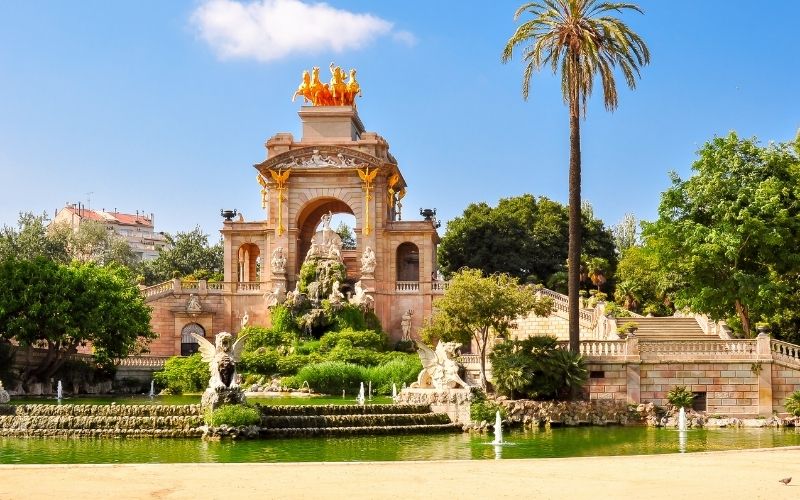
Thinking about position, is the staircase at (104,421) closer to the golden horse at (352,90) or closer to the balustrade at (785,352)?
the balustrade at (785,352)

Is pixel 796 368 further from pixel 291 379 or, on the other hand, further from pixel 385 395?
pixel 291 379

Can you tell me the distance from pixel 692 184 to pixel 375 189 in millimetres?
23801

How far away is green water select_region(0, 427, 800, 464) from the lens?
22141 mm

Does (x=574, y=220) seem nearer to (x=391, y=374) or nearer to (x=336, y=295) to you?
(x=391, y=374)

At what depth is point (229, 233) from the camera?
195 ft

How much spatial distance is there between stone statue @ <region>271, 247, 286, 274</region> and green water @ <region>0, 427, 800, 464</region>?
3051 cm

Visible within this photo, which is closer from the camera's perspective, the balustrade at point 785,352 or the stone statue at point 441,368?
the stone statue at point 441,368

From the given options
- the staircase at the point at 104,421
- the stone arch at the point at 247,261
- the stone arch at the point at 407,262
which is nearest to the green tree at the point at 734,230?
the staircase at the point at 104,421

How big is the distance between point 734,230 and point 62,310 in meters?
26.5

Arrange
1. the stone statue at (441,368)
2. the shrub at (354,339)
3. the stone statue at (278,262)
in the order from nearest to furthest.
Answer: the stone statue at (441,368), the shrub at (354,339), the stone statue at (278,262)

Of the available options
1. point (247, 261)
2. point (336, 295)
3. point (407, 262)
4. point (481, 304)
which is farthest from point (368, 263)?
point (481, 304)

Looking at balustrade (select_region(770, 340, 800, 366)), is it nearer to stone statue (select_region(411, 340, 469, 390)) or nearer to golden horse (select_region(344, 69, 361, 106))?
stone statue (select_region(411, 340, 469, 390))

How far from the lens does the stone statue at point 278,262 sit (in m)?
57.2

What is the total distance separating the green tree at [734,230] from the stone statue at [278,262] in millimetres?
24697
